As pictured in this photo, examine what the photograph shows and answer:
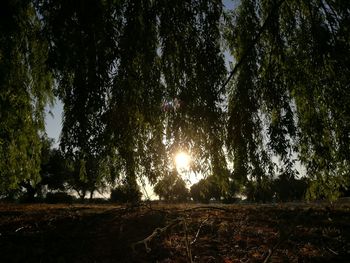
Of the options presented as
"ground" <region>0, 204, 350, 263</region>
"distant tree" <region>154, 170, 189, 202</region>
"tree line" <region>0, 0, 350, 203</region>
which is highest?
"tree line" <region>0, 0, 350, 203</region>

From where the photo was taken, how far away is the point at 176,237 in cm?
546

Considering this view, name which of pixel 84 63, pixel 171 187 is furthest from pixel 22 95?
pixel 171 187

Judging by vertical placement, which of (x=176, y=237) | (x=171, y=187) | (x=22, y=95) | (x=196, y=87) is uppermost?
(x=22, y=95)

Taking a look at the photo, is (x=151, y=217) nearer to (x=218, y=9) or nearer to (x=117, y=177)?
(x=117, y=177)

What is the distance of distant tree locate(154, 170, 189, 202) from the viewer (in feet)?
14.5

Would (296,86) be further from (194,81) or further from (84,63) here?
(84,63)

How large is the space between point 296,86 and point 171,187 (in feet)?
7.49

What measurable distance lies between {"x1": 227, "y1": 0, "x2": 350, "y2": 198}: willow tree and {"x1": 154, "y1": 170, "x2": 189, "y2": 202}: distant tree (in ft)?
2.85

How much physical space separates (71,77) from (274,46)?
2.79 metres

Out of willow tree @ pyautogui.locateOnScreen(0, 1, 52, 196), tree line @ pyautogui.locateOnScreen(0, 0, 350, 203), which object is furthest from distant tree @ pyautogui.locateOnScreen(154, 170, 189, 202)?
willow tree @ pyautogui.locateOnScreen(0, 1, 52, 196)

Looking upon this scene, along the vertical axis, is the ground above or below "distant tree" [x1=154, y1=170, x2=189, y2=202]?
below

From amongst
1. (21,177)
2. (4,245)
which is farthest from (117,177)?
(21,177)

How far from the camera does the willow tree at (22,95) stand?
6105 mm

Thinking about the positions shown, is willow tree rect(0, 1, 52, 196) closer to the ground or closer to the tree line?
the tree line
